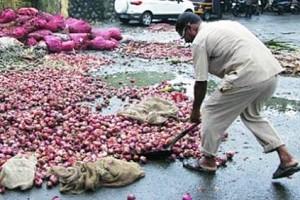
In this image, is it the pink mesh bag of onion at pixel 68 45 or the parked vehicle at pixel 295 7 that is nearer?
the pink mesh bag of onion at pixel 68 45

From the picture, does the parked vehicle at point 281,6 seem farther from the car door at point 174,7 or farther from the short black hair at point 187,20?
the short black hair at point 187,20

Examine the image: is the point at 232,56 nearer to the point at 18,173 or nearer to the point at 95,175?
the point at 95,175

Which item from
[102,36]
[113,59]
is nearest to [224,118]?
[113,59]

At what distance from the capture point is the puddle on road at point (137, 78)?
1136cm

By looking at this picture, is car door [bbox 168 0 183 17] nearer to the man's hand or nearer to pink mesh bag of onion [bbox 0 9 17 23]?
pink mesh bag of onion [bbox 0 9 17 23]

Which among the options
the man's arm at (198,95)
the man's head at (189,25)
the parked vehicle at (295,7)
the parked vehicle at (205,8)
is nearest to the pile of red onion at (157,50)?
the man's arm at (198,95)

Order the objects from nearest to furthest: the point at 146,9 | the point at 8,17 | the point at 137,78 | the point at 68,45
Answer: the point at 137,78 → the point at 68,45 → the point at 8,17 → the point at 146,9

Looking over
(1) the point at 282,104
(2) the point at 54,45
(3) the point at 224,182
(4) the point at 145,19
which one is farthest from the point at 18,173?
(4) the point at 145,19

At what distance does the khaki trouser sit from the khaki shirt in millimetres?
103

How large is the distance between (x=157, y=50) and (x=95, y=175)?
36.2ft

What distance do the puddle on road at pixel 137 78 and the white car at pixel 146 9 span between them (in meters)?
13.9

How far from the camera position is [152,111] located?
321 inches

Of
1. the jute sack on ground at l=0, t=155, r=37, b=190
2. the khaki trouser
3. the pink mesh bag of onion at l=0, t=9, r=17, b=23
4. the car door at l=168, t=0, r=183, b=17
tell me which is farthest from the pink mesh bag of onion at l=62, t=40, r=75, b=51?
the car door at l=168, t=0, r=183, b=17

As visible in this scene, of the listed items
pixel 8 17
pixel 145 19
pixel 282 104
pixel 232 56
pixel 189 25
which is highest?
pixel 189 25
